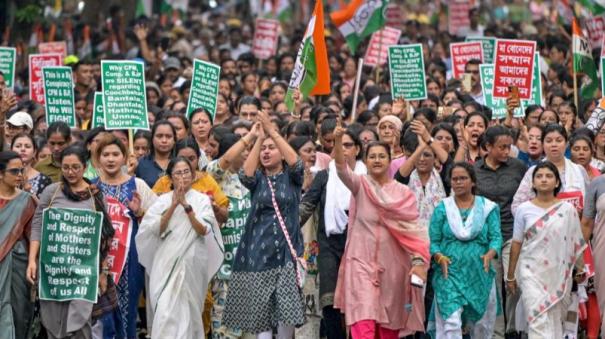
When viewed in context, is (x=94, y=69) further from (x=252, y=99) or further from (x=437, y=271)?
(x=437, y=271)

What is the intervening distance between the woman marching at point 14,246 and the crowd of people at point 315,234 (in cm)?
1

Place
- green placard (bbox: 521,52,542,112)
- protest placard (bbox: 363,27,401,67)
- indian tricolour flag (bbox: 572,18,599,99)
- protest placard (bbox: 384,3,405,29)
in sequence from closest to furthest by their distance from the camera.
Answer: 1. indian tricolour flag (bbox: 572,18,599,99)
2. green placard (bbox: 521,52,542,112)
3. protest placard (bbox: 363,27,401,67)
4. protest placard (bbox: 384,3,405,29)

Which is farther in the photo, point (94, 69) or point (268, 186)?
point (94, 69)

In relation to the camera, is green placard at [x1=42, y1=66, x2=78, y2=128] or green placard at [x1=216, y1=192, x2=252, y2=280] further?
green placard at [x1=42, y1=66, x2=78, y2=128]

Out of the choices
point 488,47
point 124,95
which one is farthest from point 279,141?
point 488,47

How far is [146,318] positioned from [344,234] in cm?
170

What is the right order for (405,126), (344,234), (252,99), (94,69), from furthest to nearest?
(94,69) < (252,99) < (405,126) < (344,234)

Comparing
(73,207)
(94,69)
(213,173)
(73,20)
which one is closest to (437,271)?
(213,173)

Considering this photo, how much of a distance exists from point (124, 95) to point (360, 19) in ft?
17.7

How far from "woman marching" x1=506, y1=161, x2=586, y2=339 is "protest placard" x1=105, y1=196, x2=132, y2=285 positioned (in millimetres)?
2889

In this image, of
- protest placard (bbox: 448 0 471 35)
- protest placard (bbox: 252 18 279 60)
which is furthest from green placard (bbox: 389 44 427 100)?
protest placard (bbox: 448 0 471 35)

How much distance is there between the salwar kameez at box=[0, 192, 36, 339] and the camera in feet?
45.5

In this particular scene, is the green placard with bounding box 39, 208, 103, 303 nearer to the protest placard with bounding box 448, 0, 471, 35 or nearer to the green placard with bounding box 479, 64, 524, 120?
the green placard with bounding box 479, 64, 524, 120

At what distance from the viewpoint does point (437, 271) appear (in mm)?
14438
